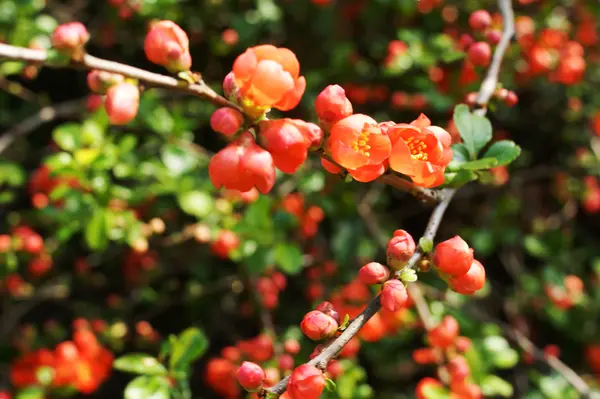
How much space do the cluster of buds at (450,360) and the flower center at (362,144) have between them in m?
0.79

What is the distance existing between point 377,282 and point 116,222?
105cm

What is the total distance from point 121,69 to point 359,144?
38 centimetres

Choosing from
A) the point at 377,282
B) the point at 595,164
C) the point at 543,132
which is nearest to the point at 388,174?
the point at 377,282

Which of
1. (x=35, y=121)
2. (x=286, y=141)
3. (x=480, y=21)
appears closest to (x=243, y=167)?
(x=286, y=141)

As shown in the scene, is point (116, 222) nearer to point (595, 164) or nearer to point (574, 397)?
point (574, 397)

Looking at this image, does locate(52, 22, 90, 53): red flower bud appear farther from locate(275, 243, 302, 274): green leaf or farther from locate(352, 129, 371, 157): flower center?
locate(275, 243, 302, 274): green leaf

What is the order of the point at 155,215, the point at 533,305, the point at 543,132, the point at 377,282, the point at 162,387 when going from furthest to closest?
the point at 543,132
the point at 533,305
the point at 155,215
the point at 162,387
the point at 377,282

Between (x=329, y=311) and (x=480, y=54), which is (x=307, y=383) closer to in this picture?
(x=329, y=311)

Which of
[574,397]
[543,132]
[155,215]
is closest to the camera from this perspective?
[574,397]

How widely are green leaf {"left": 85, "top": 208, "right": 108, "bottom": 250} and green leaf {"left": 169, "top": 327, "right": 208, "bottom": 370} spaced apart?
46 centimetres

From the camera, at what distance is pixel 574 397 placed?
6.25 ft

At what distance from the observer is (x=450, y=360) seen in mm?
1528

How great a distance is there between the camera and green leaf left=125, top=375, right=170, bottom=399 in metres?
1.27

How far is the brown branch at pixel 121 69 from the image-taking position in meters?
0.75
